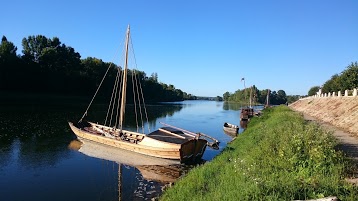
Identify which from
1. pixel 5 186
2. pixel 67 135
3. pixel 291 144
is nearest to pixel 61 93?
pixel 67 135

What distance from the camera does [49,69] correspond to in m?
100

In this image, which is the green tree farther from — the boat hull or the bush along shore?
the bush along shore

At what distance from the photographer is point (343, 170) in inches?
390

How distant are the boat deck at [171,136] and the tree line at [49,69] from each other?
66.9m

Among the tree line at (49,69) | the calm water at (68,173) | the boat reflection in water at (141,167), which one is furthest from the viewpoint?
the tree line at (49,69)

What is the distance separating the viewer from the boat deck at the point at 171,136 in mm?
23906

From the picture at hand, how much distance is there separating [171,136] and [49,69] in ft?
286

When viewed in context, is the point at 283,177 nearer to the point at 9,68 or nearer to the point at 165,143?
the point at 165,143

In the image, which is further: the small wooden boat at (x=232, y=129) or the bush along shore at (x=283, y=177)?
the small wooden boat at (x=232, y=129)

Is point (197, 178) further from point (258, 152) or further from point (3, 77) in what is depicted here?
point (3, 77)

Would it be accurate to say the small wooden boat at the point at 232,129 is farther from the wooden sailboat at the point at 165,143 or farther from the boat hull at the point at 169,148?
the boat hull at the point at 169,148

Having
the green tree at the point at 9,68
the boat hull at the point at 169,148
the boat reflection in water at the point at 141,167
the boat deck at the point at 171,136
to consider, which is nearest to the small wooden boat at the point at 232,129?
the boat deck at the point at 171,136

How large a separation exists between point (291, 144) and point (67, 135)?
26.5 meters

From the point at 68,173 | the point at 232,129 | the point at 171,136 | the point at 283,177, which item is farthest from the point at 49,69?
the point at 283,177
